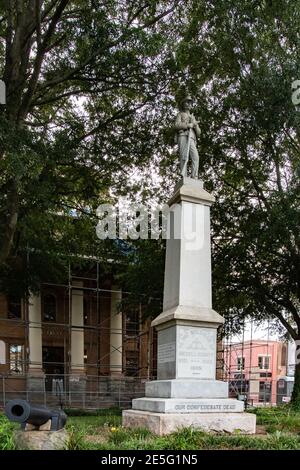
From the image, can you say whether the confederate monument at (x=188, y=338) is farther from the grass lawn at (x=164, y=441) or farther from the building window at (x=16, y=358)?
the building window at (x=16, y=358)

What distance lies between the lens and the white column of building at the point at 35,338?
26125mm

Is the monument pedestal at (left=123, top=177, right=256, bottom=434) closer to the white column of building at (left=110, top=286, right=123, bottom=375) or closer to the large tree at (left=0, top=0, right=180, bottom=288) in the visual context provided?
the large tree at (left=0, top=0, right=180, bottom=288)

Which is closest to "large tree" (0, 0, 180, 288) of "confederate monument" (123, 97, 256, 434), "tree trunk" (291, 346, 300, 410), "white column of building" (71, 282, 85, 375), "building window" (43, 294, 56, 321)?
"confederate monument" (123, 97, 256, 434)

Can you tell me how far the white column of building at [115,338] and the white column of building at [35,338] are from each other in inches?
168

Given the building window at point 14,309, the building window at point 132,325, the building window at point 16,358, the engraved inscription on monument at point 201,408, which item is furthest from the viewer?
the building window at point 132,325

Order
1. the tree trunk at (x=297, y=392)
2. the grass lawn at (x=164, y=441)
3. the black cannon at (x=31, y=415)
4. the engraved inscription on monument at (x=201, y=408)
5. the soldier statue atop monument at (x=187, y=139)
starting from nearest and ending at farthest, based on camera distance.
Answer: the black cannon at (x=31, y=415)
the grass lawn at (x=164, y=441)
the engraved inscription on monument at (x=201, y=408)
the soldier statue atop monument at (x=187, y=139)
the tree trunk at (x=297, y=392)

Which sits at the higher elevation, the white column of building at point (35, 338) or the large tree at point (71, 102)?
the large tree at point (71, 102)

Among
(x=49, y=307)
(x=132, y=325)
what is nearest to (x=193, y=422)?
(x=49, y=307)

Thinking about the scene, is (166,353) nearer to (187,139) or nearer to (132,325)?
(187,139)

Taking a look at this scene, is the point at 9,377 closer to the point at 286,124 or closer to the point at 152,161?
the point at 152,161

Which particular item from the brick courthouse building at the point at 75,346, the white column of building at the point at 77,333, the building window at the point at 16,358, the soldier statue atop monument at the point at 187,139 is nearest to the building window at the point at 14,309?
the brick courthouse building at the point at 75,346

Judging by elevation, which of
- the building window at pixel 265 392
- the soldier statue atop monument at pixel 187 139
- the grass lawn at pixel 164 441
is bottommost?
the building window at pixel 265 392

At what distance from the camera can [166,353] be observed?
980 centimetres
